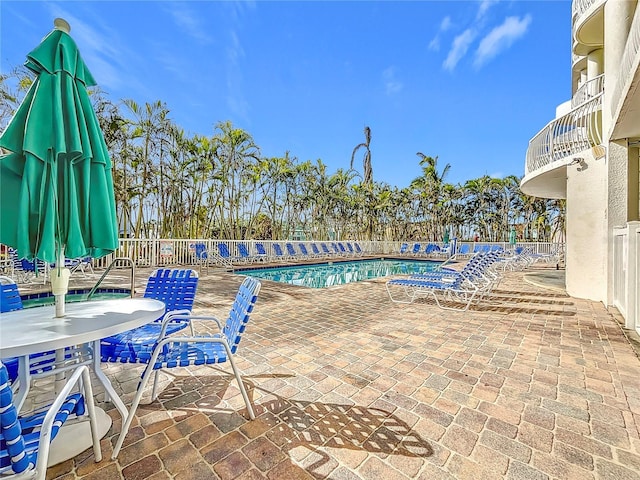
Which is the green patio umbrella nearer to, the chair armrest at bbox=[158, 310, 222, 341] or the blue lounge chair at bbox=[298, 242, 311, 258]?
the chair armrest at bbox=[158, 310, 222, 341]

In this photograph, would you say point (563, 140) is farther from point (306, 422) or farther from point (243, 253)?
point (243, 253)

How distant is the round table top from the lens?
140cm

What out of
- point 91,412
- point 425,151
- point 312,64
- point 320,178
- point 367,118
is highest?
point 367,118

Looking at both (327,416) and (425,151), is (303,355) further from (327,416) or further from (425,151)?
(425,151)

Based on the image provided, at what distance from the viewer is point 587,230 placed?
5.95m

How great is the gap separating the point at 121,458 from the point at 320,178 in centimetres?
1853

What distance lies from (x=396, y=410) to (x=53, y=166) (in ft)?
8.82

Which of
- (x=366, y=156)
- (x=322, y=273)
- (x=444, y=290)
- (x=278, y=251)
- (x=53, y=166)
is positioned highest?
(x=366, y=156)

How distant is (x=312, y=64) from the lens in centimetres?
1659

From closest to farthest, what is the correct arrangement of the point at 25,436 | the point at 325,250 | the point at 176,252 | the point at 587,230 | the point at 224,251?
the point at 25,436
the point at 587,230
the point at 176,252
the point at 224,251
the point at 325,250

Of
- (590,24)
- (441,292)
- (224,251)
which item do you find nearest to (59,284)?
(441,292)

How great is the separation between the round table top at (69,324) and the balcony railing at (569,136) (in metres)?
8.00

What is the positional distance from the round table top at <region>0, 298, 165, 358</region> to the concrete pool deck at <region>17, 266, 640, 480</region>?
70 cm

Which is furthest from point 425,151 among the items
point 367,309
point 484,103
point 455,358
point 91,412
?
point 91,412
